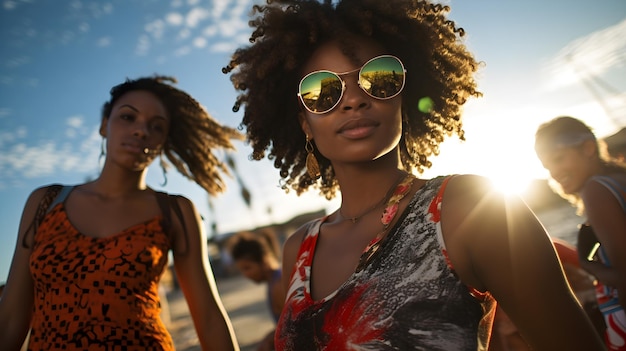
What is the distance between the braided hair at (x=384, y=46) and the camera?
2.21 m

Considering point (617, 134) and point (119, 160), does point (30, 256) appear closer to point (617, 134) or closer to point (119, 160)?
point (119, 160)

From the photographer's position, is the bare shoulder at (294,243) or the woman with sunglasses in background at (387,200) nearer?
the woman with sunglasses in background at (387,200)

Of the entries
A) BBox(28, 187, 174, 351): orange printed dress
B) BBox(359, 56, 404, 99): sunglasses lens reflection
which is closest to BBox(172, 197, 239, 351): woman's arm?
BBox(28, 187, 174, 351): orange printed dress

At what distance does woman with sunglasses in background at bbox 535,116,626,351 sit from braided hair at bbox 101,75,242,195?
283 centimetres

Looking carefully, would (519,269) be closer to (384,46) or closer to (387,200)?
(387,200)

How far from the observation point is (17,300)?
2.51 meters

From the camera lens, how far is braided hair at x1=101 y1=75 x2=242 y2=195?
3252 mm

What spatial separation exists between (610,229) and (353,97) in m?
1.97

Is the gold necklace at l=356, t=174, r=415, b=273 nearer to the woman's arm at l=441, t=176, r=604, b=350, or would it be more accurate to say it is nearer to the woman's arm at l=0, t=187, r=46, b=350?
the woman's arm at l=441, t=176, r=604, b=350

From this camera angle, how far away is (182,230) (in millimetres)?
2746

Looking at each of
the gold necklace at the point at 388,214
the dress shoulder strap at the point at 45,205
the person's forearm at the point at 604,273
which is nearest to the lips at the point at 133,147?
the dress shoulder strap at the point at 45,205

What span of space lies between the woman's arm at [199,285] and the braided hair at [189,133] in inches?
33.2

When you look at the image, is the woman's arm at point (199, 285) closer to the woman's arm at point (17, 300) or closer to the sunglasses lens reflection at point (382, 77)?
the woman's arm at point (17, 300)

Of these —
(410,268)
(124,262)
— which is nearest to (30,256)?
(124,262)
